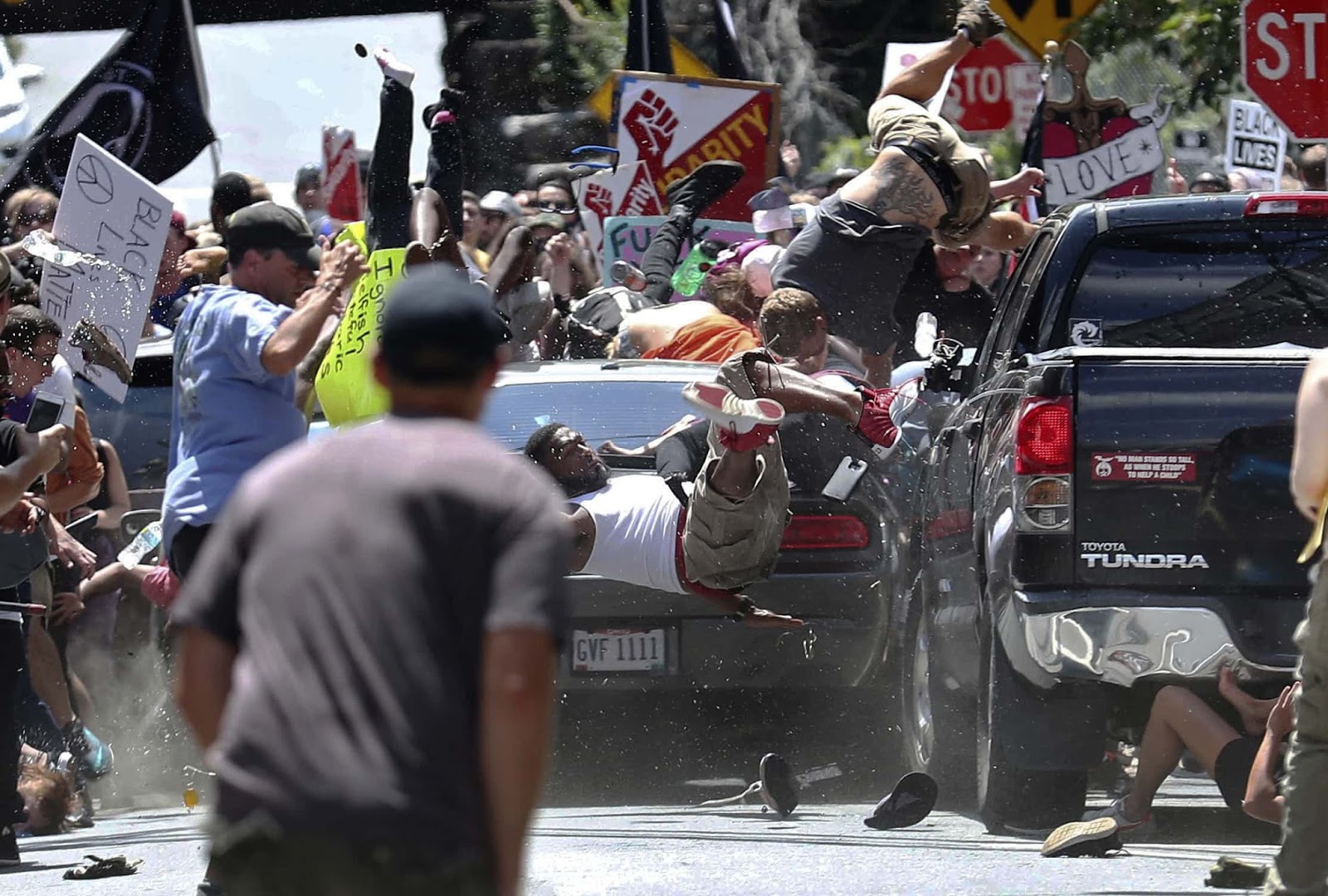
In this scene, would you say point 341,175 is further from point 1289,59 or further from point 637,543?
point 637,543

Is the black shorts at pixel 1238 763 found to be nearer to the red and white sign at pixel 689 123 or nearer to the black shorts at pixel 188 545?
the black shorts at pixel 188 545

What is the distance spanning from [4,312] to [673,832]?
280cm

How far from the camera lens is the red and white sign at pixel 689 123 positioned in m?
15.2

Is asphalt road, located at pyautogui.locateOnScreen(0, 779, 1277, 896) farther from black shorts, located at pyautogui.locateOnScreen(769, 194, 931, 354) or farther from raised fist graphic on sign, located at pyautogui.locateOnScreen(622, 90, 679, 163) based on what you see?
raised fist graphic on sign, located at pyautogui.locateOnScreen(622, 90, 679, 163)

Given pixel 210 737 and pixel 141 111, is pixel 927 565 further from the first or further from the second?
pixel 141 111

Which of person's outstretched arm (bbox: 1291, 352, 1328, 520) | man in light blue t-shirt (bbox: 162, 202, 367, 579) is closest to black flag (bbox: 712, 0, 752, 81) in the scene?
man in light blue t-shirt (bbox: 162, 202, 367, 579)

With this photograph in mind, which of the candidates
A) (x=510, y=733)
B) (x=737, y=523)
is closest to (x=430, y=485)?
(x=510, y=733)

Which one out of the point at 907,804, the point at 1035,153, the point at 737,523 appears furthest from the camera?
the point at 1035,153

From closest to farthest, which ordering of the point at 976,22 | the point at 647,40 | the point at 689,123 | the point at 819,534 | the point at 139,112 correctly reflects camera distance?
the point at 819,534 → the point at 976,22 → the point at 139,112 → the point at 689,123 → the point at 647,40

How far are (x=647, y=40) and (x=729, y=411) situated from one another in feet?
31.1

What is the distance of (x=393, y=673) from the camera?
3.42 metres

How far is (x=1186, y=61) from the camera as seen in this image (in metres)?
19.5

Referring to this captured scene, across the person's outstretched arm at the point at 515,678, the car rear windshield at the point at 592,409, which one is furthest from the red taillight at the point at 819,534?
the person's outstretched arm at the point at 515,678

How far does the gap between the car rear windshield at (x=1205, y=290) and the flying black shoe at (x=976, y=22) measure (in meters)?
3.11
